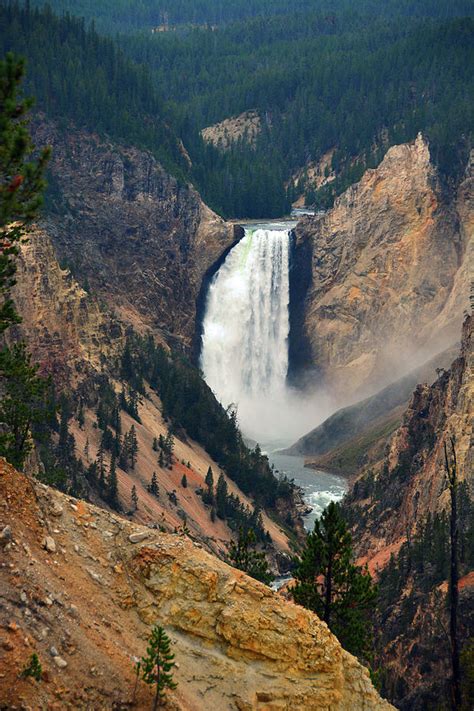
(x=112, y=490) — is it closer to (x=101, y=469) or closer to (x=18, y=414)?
(x=101, y=469)

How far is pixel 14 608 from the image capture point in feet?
75.1

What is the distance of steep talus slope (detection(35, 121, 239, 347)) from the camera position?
12606cm

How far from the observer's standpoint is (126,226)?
133 m

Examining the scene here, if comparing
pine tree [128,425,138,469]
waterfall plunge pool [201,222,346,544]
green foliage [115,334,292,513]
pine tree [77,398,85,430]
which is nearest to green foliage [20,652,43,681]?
pine tree [77,398,85,430]

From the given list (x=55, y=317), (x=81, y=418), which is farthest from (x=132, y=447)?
(x=55, y=317)

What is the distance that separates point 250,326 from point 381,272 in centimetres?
2007

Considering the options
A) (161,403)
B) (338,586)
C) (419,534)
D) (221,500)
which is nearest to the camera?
(338,586)

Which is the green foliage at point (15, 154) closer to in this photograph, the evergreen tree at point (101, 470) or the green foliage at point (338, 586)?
the green foliage at point (338, 586)

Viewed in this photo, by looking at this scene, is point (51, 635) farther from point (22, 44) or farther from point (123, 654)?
point (22, 44)

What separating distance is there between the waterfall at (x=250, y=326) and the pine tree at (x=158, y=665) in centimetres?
12073

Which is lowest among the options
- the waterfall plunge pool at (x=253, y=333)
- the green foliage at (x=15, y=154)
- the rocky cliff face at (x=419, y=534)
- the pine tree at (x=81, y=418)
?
the rocky cliff face at (x=419, y=534)

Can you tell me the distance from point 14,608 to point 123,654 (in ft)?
9.40

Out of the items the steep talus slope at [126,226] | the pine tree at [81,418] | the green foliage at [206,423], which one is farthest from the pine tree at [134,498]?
the steep talus slope at [126,226]

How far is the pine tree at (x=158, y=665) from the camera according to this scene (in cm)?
2300
